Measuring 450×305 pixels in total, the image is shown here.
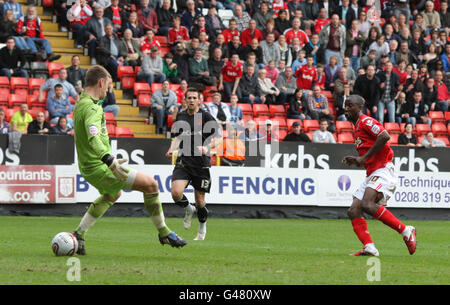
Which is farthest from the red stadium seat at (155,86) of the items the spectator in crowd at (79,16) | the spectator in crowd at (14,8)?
the spectator in crowd at (14,8)

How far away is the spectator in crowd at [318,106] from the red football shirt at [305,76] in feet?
2.70

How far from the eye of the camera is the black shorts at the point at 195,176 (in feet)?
40.4

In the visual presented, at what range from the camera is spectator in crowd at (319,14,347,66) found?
2483 centimetres

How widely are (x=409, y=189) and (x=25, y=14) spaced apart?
471 inches

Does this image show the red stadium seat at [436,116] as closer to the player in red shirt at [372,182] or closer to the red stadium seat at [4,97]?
the red stadium seat at [4,97]

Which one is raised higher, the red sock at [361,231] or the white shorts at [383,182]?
the white shorts at [383,182]

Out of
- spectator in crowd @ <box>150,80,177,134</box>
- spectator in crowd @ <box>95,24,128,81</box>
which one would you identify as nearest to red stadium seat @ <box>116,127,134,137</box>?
spectator in crowd @ <box>150,80,177,134</box>

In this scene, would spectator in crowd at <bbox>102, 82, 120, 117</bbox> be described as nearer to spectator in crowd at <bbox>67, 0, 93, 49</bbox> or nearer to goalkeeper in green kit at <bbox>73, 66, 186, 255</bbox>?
spectator in crowd at <bbox>67, 0, 93, 49</bbox>

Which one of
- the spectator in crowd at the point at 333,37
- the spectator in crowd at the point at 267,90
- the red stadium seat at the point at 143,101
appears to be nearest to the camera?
the red stadium seat at the point at 143,101

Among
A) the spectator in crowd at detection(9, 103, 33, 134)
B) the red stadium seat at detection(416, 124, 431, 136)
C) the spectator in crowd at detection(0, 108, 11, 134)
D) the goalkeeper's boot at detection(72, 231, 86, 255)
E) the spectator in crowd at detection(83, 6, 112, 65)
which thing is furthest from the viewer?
the red stadium seat at detection(416, 124, 431, 136)

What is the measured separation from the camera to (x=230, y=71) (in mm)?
22359

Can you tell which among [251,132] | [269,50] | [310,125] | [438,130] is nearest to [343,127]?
[310,125]

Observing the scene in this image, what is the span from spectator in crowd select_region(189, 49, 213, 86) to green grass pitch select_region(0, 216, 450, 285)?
7.11 metres

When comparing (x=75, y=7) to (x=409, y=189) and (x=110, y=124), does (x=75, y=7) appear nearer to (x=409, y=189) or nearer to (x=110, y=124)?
(x=110, y=124)
